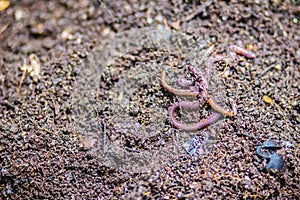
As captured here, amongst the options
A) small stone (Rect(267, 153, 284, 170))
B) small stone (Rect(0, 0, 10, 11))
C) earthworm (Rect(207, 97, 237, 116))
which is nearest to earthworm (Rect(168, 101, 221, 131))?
earthworm (Rect(207, 97, 237, 116))

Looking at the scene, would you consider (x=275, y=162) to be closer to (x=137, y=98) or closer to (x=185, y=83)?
(x=185, y=83)

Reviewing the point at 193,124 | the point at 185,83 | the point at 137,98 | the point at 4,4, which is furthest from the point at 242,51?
the point at 4,4

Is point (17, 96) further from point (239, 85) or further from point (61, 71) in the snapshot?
point (239, 85)

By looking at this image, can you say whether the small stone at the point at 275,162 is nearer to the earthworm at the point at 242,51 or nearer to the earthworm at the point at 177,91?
the earthworm at the point at 177,91

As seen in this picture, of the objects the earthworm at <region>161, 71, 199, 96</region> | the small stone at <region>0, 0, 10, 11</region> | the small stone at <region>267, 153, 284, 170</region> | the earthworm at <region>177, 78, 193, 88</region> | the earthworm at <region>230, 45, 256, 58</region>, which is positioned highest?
the small stone at <region>0, 0, 10, 11</region>

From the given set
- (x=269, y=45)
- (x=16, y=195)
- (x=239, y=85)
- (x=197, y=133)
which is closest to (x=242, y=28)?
(x=269, y=45)

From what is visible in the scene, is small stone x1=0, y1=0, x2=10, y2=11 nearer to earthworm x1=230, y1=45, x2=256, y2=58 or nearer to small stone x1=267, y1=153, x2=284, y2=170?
earthworm x1=230, y1=45, x2=256, y2=58
